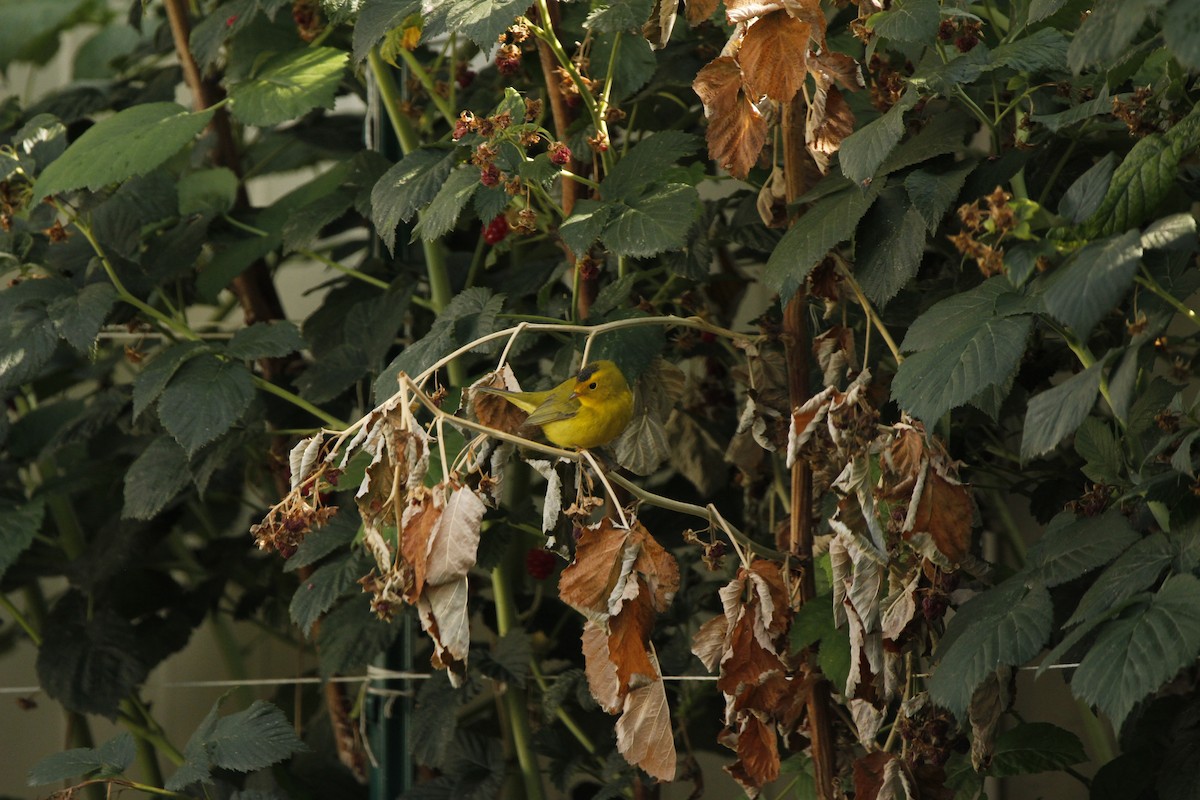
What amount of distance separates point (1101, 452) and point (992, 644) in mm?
181

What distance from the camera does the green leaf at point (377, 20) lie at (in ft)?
3.18

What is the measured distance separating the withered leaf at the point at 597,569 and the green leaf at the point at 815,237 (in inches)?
8.6

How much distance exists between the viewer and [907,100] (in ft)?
2.72

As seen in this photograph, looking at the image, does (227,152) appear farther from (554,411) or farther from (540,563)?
(554,411)

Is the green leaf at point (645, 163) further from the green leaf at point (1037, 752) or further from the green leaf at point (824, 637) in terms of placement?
the green leaf at point (1037, 752)

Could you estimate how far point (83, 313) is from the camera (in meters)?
1.15

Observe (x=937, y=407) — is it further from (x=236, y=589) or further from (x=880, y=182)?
(x=236, y=589)

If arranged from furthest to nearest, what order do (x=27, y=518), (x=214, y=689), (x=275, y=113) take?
(x=214, y=689) → (x=27, y=518) → (x=275, y=113)

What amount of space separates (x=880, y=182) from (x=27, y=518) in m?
0.98

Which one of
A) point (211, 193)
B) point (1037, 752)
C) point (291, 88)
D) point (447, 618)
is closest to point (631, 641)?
point (447, 618)

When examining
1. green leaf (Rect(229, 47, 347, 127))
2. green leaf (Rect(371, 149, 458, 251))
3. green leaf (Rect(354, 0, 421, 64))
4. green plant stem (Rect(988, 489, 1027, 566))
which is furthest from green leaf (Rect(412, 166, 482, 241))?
green plant stem (Rect(988, 489, 1027, 566))

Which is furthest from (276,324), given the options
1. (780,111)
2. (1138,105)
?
(1138,105)

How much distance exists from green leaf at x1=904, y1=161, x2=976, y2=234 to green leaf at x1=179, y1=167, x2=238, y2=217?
799mm

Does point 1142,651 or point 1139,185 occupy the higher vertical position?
point 1139,185
